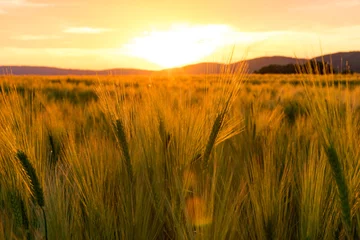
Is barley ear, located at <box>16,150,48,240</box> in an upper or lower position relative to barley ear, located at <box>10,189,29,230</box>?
upper

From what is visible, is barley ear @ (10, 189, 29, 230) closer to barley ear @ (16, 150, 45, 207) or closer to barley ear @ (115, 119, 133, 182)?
barley ear @ (16, 150, 45, 207)

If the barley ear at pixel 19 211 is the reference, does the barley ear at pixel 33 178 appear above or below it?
above

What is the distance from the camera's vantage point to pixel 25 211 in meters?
0.85

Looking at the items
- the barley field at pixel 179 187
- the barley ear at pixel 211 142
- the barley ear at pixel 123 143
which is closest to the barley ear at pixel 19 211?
the barley field at pixel 179 187

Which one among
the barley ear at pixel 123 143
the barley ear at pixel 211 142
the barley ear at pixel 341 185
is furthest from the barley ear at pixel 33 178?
the barley ear at pixel 341 185

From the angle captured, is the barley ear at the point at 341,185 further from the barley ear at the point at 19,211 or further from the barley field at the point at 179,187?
the barley ear at the point at 19,211

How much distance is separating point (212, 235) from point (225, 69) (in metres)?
0.52

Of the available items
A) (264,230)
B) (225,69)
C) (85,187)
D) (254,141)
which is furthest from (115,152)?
(254,141)

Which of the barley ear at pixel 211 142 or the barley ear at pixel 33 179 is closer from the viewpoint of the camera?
the barley ear at pixel 33 179

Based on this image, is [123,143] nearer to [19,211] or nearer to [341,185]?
[19,211]

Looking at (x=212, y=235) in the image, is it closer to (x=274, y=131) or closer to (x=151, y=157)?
(x=151, y=157)

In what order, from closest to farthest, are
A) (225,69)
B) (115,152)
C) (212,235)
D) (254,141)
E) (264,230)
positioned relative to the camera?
(212,235) < (264,230) < (225,69) < (115,152) < (254,141)

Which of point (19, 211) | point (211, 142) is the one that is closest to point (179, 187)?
point (211, 142)

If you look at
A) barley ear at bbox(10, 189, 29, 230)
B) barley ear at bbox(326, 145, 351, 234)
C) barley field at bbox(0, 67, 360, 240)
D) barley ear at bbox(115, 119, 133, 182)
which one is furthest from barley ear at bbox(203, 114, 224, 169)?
barley ear at bbox(10, 189, 29, 230)
